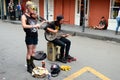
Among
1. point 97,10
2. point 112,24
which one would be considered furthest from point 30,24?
point 97,10

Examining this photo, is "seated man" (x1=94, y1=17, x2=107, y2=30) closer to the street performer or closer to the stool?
the stool

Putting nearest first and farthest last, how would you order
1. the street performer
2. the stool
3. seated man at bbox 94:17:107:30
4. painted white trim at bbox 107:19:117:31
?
the street performer, the stool, painted white trim at bbox 107:19:117:31, seated man at bbox 94:17:107:30

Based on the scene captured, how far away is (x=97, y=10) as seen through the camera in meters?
15.0

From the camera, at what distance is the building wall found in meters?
14.5

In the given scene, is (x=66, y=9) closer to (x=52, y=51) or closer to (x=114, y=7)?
(x=114, y=7)

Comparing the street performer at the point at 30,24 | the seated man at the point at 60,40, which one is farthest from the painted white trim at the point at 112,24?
the street performer at the point at 30,24

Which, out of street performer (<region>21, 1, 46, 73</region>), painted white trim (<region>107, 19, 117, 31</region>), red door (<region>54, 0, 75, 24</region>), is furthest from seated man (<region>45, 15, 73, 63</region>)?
red door (<region>54, 0, 75, 24</region>)

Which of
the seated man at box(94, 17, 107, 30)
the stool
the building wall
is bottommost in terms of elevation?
the stool

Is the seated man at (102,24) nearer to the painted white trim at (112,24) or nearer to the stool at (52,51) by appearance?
the painted white trim at (112,24)

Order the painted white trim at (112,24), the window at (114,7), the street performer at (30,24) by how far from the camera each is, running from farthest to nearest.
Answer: the painted white trim at (112,24) → the window at (114,7) → the street performer at (30,24)

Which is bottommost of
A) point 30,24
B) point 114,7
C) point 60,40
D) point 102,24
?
point 60,40

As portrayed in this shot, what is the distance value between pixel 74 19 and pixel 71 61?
9246 millimetres

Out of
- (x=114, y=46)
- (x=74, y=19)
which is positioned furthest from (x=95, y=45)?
(x=74, y=19)

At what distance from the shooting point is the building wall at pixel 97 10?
14.5m
